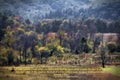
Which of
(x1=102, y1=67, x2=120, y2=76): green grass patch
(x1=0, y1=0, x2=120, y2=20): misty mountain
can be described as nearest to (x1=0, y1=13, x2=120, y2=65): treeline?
(x1=0, y1=0, x2=120, y2=20): misty mountain

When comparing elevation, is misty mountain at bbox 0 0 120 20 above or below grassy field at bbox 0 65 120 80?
above

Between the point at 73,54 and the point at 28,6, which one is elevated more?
the point at 28,6

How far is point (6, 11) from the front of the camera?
19953 mm

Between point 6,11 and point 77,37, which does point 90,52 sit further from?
point 6,11

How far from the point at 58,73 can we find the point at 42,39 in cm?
108

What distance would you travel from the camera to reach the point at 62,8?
20031 mm

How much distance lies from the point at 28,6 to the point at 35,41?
40.4 inches

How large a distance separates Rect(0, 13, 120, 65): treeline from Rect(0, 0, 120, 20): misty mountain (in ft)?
0.58

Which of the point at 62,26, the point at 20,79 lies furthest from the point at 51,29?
the point at 20,79

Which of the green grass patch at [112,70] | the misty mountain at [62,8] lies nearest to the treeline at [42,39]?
the misty mountain at [62,8]

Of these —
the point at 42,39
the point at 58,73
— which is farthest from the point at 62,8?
the point at 58,73

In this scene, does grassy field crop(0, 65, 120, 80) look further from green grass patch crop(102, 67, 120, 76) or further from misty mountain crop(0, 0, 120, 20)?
misty mountain crop(0, 0, 120, 20)

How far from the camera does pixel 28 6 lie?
20.0 metres

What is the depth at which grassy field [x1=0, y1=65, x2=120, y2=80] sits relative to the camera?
19766 mm
